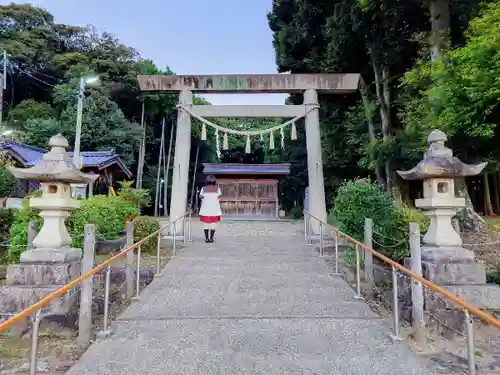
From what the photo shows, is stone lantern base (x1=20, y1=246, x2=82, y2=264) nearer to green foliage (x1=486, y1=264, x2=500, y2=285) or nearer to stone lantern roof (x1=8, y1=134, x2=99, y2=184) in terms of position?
stone lantern roof (x1=8, y1=134, x2=99, y2=184)

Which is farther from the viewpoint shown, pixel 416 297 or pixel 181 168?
pixel 181 168

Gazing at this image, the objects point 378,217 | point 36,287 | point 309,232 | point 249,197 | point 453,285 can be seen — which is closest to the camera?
point 453,285

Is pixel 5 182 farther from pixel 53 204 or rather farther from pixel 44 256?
pixel 44 256

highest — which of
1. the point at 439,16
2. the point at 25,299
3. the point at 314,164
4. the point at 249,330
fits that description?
the point at 439,16

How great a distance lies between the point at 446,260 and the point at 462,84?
3.45 meters

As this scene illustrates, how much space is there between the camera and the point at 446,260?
511 centimetres

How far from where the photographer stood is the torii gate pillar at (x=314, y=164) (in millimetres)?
10672

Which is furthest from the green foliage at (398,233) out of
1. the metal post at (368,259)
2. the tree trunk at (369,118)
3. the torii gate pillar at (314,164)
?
the tree trunk at (369,118)

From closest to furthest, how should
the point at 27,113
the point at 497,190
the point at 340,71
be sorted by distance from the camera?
the point at 340,71
the point at 497,190
the point at 27,113

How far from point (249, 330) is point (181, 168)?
724cm

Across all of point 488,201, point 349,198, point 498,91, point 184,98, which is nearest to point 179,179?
point 184,98

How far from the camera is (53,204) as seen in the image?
560 centimetres

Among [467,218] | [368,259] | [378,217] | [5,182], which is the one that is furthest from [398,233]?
[5,182]

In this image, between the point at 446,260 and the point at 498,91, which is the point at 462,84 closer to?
the point at 498,91
